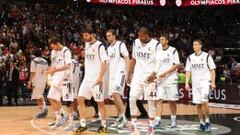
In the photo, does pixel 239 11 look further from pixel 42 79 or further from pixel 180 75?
pixel 42 79

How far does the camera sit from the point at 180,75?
21.9m

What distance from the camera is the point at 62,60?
12422mm

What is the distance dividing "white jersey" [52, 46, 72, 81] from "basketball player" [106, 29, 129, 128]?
3.19 feet

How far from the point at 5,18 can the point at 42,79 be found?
1275 cm

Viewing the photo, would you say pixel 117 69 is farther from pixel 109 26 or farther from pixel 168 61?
pixel 109 26

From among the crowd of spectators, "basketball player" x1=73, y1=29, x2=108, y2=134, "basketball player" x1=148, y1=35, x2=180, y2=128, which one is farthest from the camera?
the crowd of spectators

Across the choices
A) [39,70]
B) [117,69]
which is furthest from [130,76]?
[39,70]

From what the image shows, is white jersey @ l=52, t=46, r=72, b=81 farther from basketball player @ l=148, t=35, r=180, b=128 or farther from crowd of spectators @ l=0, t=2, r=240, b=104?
crowd of spectators @ l=0, t=2, r=240, b=104

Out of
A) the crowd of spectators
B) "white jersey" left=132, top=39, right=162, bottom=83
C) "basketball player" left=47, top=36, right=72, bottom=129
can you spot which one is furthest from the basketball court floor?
the crowd of spectators

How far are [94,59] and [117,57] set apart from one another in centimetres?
110

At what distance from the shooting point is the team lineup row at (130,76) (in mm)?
10109

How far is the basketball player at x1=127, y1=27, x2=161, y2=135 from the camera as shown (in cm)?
999

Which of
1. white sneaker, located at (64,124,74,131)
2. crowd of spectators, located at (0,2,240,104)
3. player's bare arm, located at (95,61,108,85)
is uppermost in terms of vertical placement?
crowd of spectators, located at (0,2,240,104)

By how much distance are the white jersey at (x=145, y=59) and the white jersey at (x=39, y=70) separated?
574 cm
